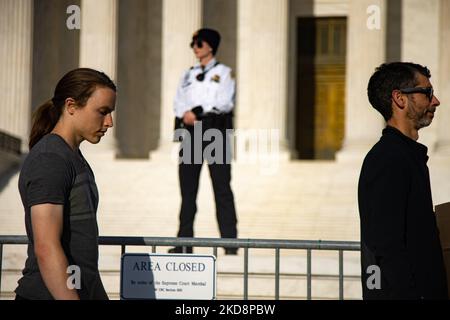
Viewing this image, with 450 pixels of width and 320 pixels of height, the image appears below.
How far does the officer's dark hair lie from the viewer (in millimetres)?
6000

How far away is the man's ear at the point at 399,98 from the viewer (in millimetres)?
5996

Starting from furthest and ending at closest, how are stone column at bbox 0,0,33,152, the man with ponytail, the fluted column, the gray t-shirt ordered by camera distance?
the fluted column → stone column at bbox 0,0,33,152 → the gray t-shirt → the man with ponytail

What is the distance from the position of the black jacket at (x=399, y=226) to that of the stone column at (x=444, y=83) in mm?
27023

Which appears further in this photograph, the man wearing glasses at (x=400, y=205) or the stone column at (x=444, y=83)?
the stone column at (x=444, y=83)

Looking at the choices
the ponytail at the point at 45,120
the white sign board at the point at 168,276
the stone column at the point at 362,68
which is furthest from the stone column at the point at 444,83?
the ponytail at the point at 45,120

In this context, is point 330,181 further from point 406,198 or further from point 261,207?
point 406,198

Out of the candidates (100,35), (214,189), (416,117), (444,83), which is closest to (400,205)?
(416,117)

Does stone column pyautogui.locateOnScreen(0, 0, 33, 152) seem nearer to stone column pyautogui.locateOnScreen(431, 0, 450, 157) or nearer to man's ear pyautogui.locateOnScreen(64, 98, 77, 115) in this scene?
stone column pyautogui.locateOnScreen(431, 0, 450, 157)

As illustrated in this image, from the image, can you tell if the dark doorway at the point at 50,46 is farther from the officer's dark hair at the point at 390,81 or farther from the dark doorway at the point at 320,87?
the officer's dark hair at the point at 390,81

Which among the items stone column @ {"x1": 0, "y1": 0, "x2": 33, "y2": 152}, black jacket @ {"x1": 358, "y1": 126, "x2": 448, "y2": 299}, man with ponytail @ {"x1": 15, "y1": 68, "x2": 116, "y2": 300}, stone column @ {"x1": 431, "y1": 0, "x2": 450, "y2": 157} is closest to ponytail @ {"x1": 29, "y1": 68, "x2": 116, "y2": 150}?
Answer: man with ponytail @ {"x1": 15, "y1": 68, "x2": 116, "y2": 300}

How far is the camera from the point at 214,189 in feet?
46.2

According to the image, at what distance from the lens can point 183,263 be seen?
22.9ft

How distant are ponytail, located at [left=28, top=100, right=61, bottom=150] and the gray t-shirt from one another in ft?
0.60

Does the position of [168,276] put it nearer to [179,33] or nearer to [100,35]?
[179,33]
